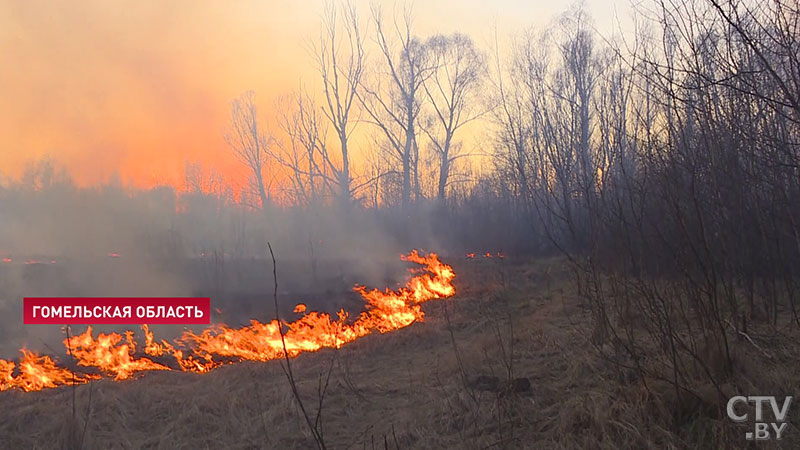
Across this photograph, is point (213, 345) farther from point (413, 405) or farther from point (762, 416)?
point (762, 416)

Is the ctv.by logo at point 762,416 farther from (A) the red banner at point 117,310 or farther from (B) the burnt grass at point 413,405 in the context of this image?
(A) the red banner at point 117,310

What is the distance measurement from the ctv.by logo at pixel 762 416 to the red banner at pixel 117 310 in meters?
11.8

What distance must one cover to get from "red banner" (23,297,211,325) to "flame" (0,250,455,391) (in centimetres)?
135

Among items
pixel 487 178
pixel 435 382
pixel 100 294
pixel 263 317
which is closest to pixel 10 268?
pixel 100 294

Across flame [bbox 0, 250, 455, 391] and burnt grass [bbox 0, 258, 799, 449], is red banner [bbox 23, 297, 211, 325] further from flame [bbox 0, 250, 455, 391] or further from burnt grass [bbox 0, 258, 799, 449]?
burnt grass [bbox 0, 258, 799, 449]

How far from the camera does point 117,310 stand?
13.3 metres

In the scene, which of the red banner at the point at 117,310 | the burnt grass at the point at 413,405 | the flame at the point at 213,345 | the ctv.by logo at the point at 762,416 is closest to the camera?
the ctv.by logo at the point at 762,416

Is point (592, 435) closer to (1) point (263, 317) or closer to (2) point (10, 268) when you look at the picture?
(1) point (263, 317)

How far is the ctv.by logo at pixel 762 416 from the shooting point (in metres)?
2.95

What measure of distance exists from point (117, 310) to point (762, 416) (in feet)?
48.5

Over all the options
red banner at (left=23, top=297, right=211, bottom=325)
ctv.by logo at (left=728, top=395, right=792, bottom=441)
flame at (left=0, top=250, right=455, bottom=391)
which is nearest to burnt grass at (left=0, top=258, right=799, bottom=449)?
ctv.by logo at (left=728, top=395, right=792, bottom=441)

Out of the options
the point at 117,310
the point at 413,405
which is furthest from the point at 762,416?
the point at 117,310

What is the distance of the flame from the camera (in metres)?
8.39

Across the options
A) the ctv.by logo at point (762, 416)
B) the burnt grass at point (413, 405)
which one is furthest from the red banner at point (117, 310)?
the ctv.by logo at point (762, 416)
